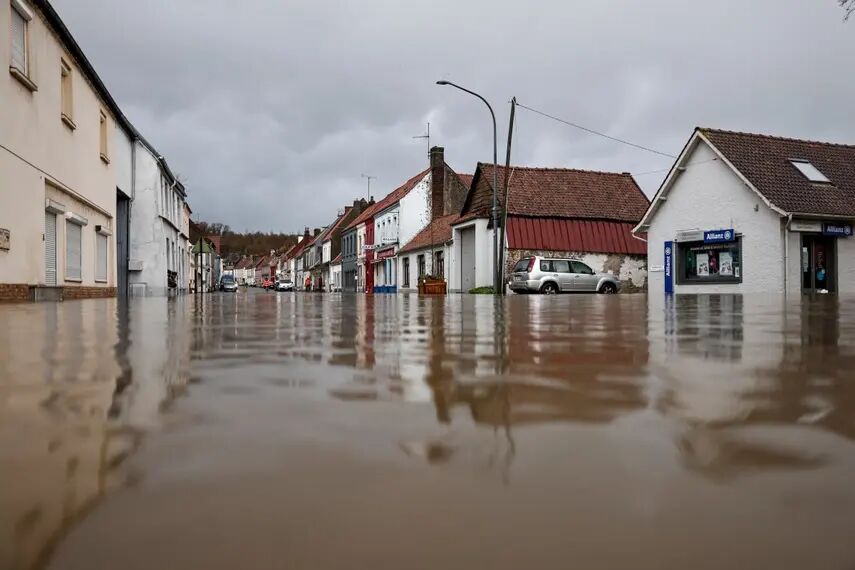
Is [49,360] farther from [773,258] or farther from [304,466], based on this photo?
[773,258]

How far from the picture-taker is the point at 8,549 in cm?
54

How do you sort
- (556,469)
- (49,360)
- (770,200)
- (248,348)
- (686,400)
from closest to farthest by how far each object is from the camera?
(556,469)
(686,400)
(49,360)
(248,348)
(770,200)

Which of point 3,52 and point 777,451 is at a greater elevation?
point 3,52

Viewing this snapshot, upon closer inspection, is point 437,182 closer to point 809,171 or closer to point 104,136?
point 809,171

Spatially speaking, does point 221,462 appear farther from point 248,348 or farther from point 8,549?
point 248,348

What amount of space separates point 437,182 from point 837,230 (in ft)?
78.4

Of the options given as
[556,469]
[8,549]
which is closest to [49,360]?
[8,549]

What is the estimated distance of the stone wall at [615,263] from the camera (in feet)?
97.3

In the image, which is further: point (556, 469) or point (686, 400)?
point (686, 400)

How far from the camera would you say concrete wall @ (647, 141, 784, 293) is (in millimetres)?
22047

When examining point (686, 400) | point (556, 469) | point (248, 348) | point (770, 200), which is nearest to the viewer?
point (556, 469)

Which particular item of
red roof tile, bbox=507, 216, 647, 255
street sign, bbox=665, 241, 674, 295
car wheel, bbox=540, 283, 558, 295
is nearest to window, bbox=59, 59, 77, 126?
car wheel, bbox=540, 283, 558, 295

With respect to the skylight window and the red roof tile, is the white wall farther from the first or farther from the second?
the skylight window

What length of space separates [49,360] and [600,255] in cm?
3021
